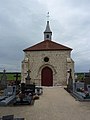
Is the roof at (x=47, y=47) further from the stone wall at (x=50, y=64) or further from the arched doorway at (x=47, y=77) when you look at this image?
the arched doorway at (x=47, y=77)

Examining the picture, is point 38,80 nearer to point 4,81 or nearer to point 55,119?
point 4,81

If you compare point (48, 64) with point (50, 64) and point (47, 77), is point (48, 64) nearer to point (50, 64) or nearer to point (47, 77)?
point (50, 64)

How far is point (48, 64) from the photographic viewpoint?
31.8 meters

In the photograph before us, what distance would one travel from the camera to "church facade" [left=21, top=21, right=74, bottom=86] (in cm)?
3150

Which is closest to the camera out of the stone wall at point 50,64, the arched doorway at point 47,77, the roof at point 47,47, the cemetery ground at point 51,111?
the cemetery ground at point 51,111

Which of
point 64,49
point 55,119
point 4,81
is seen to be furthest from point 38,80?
point 55,119

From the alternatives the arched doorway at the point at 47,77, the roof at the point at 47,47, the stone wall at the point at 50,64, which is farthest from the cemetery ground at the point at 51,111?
the roof at the point at 47,47

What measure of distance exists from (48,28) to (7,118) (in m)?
35.2

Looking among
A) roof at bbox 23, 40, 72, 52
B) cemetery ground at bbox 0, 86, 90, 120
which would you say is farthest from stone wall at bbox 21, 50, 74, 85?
cemetery ground at bbox 0, 86, 90, 120

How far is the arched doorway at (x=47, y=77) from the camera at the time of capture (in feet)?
104

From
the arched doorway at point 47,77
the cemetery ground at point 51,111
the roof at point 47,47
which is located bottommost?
the cemetery ground at point 51,111

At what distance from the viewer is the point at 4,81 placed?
74.6 feet

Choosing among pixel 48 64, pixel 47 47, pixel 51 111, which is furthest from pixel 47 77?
pixel 51 111

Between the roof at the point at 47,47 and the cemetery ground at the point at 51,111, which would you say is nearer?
the cemetery ground at the point at 51,111
